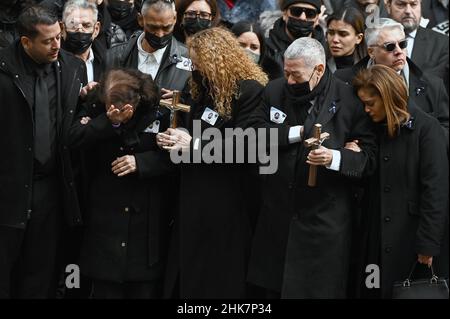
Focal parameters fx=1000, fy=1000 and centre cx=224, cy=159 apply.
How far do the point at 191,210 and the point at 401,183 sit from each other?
4.49 ft

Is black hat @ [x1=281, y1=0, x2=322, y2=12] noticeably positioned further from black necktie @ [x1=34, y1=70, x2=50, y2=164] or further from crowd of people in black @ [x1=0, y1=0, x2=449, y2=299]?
black necktie @ [x1=34, y1=70, x2=50, y2=164]

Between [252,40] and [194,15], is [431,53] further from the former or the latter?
[194,15]

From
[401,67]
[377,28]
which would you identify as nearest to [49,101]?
[377,28]

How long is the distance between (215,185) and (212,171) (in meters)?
0.10

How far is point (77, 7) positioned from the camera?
7.75m


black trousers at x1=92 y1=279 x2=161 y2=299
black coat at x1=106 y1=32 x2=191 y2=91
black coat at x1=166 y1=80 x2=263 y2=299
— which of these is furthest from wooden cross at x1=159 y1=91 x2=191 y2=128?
black trousers at x1=92 y1=279 x2=161 y2=299

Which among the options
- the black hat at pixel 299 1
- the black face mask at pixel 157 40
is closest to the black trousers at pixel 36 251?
the black face mask at pixel 157 40

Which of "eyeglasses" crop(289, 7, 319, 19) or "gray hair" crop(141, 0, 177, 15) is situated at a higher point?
"gray hair" crop(141, 0, 177, 15)

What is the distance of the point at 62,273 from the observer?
714cm

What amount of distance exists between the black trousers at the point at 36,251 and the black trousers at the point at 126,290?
1.33 feet

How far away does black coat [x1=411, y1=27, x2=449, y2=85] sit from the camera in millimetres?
7602

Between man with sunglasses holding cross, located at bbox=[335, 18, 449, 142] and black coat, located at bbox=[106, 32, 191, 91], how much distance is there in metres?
1.12

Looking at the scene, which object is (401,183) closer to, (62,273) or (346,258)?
(346,258)

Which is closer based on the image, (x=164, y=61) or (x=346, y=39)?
(x=164, y=61)
